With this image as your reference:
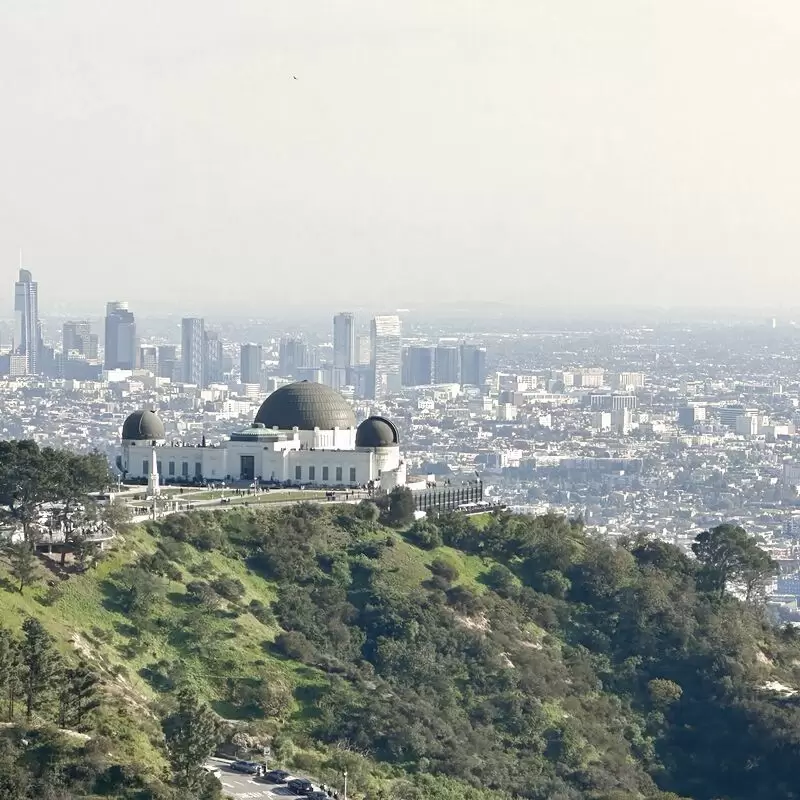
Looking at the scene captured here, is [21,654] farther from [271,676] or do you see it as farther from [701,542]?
[701,542]

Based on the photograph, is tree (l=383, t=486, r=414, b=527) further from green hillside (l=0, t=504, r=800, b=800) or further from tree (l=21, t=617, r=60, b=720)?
tree (l=21, t=617, r=60, b=720)

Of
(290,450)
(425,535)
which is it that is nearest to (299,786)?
(425,535)

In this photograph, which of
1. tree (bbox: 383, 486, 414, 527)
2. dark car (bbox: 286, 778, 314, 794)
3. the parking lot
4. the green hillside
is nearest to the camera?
the parking lot

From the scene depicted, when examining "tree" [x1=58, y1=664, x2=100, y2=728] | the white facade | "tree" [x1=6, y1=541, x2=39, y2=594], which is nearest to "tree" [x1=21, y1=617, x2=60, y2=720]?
"tree" [x1=58, y1=664, x2=100, y2=728]

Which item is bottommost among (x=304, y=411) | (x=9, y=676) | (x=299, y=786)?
(x=299, y=786)

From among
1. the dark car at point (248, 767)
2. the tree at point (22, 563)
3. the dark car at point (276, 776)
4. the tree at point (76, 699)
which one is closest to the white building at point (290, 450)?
the tree at point (22, 563)

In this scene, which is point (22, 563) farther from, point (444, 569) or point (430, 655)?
point (444, 569)

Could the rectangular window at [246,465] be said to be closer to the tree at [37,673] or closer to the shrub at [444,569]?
the shrub at [444,569]
